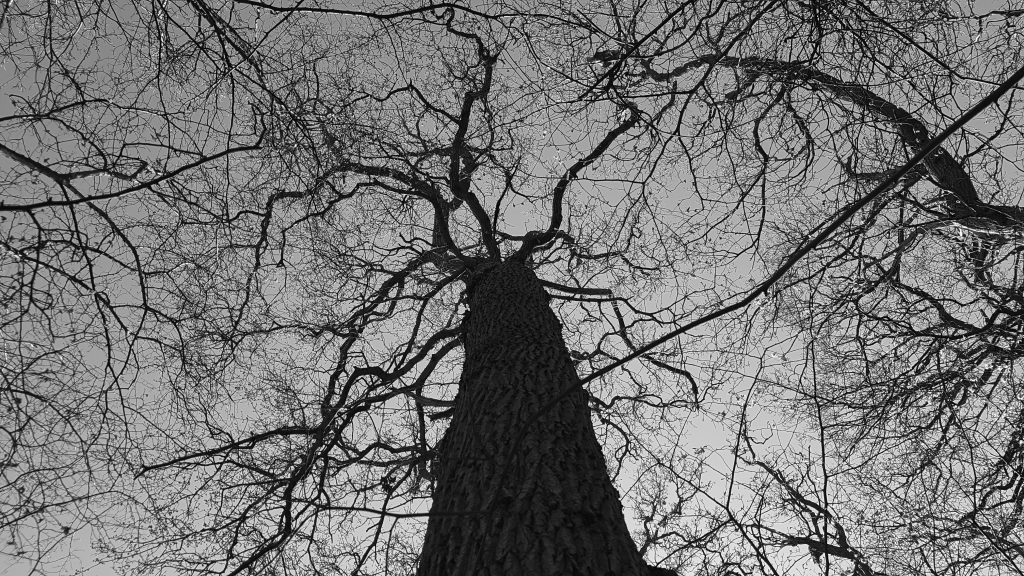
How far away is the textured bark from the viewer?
1.49m

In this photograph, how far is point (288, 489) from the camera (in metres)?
3.98

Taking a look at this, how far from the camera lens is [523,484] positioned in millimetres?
1788

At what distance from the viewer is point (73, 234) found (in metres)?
Result: 2.84

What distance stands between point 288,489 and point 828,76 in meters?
4.25

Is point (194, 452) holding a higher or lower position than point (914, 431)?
higher

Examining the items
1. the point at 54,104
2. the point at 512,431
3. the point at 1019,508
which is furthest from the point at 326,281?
the point at 1019,508

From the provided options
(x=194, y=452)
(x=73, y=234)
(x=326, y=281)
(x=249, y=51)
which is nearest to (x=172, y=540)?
(x=194, y=452)

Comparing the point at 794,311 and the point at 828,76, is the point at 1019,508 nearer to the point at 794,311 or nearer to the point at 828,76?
the point at 794,311

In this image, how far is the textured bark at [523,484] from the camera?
4.89 feet

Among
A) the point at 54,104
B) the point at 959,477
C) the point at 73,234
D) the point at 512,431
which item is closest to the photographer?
the point at 512,431

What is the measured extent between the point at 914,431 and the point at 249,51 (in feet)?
17.7

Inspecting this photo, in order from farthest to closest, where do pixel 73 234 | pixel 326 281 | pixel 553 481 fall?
pixel 326 281 < pixel 73 234 < pixel 553 481

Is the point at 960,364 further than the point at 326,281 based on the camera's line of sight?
No

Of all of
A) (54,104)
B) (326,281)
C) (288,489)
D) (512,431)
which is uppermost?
(326,281)
